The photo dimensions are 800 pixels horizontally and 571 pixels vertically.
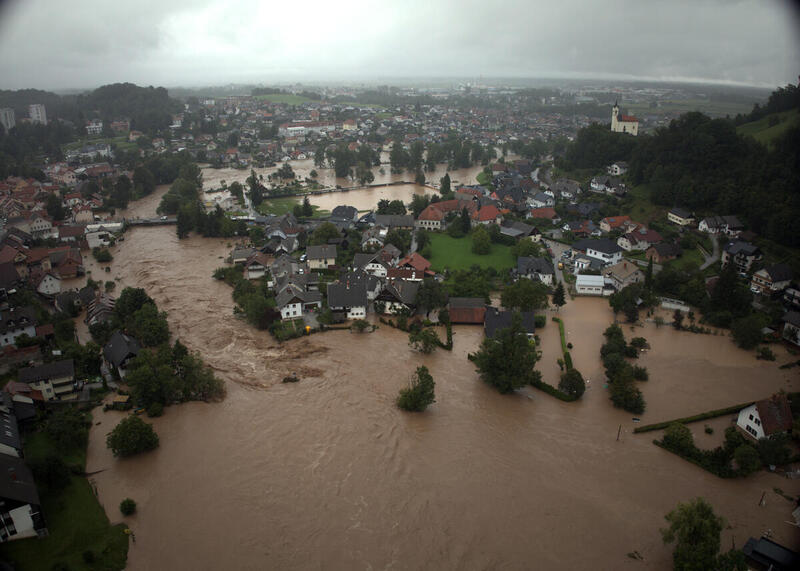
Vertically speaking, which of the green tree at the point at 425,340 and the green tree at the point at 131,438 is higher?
the green tree at the point at 425,340

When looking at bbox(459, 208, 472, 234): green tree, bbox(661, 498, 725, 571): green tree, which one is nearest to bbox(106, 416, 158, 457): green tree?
bbox(661, 498, 725, 571): green tree

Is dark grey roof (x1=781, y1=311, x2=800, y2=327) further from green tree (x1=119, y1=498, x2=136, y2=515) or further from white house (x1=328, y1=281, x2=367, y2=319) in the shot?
green tree (x1=119, y1=498, x2=136, y2=515)

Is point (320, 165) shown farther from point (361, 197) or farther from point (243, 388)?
point (243, 388)

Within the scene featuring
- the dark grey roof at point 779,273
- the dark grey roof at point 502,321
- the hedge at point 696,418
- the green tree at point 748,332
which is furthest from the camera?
the dark grey roof at point 779,273

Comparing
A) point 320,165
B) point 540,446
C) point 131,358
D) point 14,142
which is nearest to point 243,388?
point 131,358

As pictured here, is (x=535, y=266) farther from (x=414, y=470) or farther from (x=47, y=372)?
(x=47, y=372)

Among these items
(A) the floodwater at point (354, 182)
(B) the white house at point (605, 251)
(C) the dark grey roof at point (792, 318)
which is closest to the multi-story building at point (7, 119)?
(A) the floodwater at point (354, 182)

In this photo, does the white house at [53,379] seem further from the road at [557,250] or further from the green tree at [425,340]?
the road at [557,250]
